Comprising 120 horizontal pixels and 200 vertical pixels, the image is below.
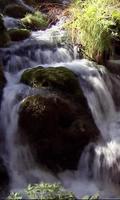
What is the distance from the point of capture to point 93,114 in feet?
27.6

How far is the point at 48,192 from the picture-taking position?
430 cm

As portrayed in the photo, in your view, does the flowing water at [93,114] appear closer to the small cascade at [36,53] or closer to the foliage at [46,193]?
the small cascade at [36,53]

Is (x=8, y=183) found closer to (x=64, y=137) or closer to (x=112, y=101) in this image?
(x=64, y=137)

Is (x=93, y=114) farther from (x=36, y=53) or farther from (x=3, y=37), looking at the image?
(x=3, y=37)

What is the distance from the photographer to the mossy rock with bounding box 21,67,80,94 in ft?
28.3

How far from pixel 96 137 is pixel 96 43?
2708 millimetres

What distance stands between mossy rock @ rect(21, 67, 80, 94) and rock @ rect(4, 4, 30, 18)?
6127 millimetres

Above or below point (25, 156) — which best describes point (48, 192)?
above

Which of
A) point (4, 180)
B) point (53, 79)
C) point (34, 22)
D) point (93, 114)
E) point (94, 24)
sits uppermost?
point (94, 24)

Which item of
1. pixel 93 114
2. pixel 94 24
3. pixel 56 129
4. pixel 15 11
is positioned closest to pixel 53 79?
pixel 93 114

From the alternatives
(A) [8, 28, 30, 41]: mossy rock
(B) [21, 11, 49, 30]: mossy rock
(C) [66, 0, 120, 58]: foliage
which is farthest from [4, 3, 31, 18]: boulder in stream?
(C) [66, 0, 120, 58]: foliage

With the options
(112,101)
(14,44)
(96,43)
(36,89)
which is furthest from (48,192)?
(14,44)

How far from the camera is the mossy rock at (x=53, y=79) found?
862 centimetres

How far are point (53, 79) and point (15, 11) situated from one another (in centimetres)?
681
